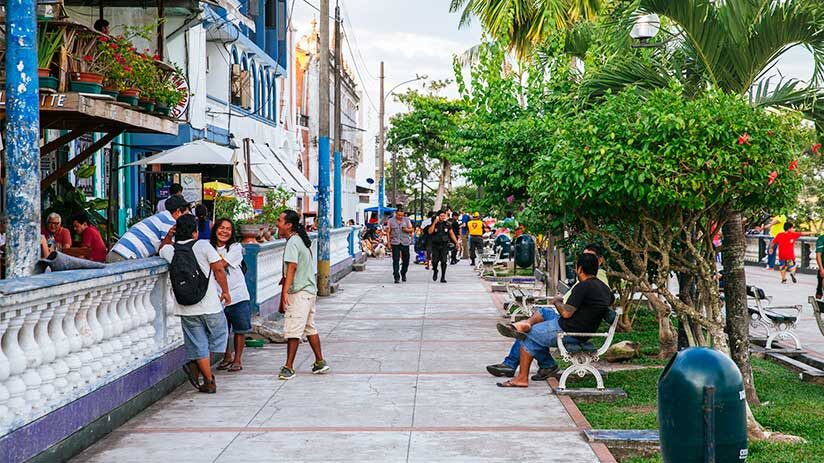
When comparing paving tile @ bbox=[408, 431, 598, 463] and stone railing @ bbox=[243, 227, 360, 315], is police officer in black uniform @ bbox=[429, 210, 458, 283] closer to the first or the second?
stone railing @ bbox=[243, 227, 360, 315]

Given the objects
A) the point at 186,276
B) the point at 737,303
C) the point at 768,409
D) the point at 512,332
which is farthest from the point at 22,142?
the point at 768,409

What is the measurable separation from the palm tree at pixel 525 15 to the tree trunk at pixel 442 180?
35.8 metres

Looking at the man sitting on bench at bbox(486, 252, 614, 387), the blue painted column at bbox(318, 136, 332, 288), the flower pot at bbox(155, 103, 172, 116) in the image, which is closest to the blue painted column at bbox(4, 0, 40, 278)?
the man sitting on bench at bbox(486, 252, 614, 387)

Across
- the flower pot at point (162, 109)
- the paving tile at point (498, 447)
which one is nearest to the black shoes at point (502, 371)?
the paving tile at point (498, 447)

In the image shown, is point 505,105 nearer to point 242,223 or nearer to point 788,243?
point 242,223

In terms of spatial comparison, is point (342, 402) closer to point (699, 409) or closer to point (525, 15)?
point (699, 409)

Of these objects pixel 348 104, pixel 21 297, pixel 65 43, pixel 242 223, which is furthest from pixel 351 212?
pixel 21 297

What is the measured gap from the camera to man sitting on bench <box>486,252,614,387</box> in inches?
399

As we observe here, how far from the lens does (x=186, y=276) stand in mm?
9422

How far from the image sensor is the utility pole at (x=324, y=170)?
21.4 m

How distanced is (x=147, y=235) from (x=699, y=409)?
7048mm

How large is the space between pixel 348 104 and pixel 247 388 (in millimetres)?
65283

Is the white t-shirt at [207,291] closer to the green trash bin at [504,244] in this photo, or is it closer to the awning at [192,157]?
the awning at [192,157]

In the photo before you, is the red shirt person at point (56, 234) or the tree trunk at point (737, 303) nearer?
→ the tree trunk at point (737, 303)
